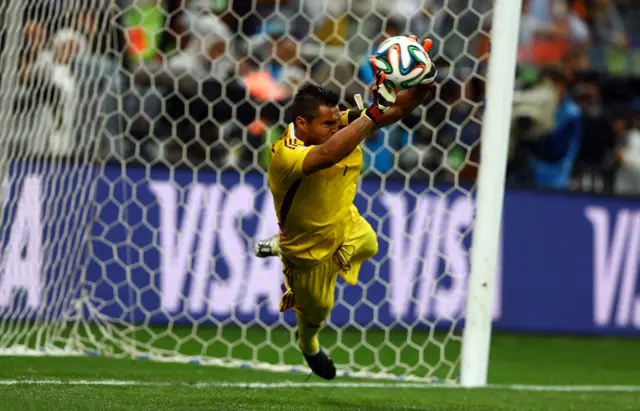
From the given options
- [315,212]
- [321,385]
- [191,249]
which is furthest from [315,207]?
[191,249]

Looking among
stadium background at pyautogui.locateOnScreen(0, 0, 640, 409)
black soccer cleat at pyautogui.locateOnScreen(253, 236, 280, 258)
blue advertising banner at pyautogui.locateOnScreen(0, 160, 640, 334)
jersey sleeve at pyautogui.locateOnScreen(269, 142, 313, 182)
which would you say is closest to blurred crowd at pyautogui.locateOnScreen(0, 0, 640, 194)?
stadium background at pyautogui.locateOnScreen(0, 0, 640, 409)

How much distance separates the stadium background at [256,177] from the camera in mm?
8070

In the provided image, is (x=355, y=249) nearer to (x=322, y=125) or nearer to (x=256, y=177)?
(x=322, y=125)

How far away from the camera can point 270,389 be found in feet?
20.4

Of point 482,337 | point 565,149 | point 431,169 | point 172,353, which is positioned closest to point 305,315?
point 482,337

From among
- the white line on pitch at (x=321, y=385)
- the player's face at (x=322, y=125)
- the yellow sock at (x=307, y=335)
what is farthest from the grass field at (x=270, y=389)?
the player's face at (x=322, y=125)

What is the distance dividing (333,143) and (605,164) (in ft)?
23.4

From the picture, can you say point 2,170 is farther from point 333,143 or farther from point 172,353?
point 333,143

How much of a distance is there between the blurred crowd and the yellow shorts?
1.96 m

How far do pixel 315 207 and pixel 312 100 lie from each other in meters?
0.55

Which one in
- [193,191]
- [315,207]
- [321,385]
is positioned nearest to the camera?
[315,207]

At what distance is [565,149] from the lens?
1136 cm

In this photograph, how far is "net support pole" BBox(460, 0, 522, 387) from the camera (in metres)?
6.77

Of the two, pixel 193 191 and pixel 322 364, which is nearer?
pixel 322 364
